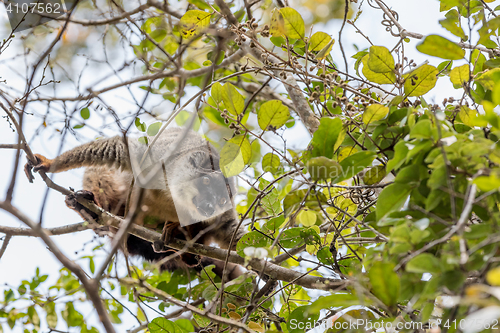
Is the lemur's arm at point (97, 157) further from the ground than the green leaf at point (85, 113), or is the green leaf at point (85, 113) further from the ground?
the green leaf at point (85, 113)

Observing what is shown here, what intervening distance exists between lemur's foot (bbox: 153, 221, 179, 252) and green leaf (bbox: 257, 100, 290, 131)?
4.40 feet

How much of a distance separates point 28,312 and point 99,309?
8.40 feet

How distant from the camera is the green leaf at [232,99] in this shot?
6.36 feet

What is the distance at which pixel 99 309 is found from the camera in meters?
1.26

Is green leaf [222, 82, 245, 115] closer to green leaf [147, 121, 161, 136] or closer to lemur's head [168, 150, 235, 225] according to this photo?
green leaf [147, 121, 161, 136]

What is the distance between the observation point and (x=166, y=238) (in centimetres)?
284

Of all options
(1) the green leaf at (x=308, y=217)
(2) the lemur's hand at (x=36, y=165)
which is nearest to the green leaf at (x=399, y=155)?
(1) the green leaf at (x=308, y=217)

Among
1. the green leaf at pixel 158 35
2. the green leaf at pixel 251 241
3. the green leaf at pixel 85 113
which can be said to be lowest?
the green leaf at pixel 251 241

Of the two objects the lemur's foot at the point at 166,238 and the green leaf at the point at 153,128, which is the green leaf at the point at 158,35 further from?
the lemur's foot at the point at 166,238

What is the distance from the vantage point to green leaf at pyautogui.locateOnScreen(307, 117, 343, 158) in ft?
5.23

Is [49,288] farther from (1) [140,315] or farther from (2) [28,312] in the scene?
(1) [140,315]

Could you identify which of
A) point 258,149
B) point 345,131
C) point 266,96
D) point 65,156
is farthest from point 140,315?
point 345,131

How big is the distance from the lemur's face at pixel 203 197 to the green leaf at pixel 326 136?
1.84 meters

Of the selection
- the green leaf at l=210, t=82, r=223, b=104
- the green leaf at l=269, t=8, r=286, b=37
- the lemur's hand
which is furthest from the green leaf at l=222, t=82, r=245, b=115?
the lemur's hand
